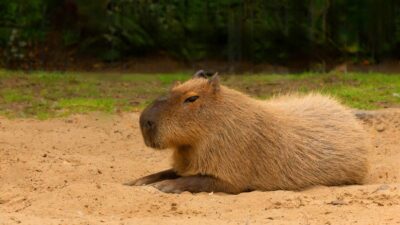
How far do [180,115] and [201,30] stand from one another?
853 cm

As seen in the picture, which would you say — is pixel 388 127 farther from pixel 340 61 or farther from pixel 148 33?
pixel 148 33

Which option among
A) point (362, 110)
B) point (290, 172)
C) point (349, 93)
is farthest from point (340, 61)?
point (290, 172)

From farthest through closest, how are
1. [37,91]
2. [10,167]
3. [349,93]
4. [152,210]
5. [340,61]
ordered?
[340,61] → [37,91] → [349,93] → [10,167] → [152,210]

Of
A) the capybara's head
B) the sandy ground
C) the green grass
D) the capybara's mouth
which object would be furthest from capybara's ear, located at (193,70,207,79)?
the green grass

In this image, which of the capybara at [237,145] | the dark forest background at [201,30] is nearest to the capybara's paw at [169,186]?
the capybara at [237,145]

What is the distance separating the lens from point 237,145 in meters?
5.62

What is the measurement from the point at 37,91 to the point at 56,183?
15.1 ft

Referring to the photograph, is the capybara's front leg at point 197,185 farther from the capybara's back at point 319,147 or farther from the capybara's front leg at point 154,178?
the capybara's back at point 319,147

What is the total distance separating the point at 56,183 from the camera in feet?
19.0

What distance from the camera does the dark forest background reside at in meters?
13.7

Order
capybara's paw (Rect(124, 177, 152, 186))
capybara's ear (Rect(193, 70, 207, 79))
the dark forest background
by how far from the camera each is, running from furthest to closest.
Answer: the dark forest background, capybara's ear (Rect(193, 70, 207, 79)), capybara's paw (Rect(124, 177, 152, 186))

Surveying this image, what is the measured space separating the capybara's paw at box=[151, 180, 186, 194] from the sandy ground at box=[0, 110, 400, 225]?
0.51ft

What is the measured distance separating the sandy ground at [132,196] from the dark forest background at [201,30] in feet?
21.1

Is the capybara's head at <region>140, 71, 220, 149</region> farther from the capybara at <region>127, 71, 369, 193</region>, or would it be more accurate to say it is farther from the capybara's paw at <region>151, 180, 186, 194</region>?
the capybara's paw at <region>151, 180, 186, 194</region>
